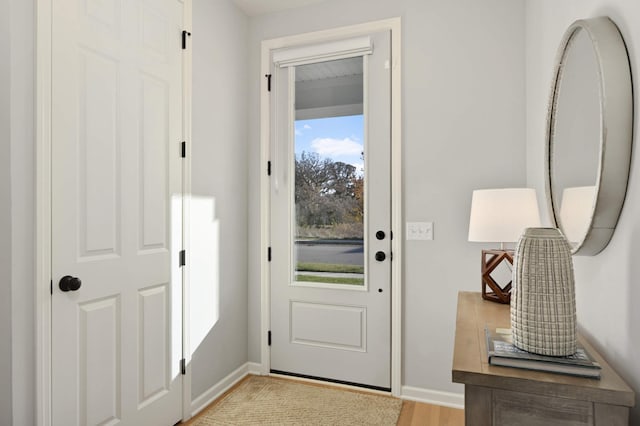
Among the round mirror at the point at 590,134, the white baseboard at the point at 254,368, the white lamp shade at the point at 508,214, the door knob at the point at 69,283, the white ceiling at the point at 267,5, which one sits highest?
the white ceiling at the point at 267,5

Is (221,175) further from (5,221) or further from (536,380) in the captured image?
(536,380)

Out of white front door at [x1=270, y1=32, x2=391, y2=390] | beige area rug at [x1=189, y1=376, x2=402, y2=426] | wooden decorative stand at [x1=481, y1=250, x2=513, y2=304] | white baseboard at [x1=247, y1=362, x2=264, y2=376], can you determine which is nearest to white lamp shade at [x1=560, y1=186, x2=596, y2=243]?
wooden decorative stand at [x1=481, y1=250, x2=513, y2=304]

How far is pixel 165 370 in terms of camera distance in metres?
2.18

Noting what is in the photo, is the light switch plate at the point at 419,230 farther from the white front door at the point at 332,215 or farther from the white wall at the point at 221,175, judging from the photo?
the white wall at the point at 221,175

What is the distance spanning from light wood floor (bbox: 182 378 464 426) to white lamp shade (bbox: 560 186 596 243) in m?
1.48

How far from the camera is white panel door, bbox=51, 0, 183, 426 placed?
1.61 metres

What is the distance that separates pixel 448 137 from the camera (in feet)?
8.15

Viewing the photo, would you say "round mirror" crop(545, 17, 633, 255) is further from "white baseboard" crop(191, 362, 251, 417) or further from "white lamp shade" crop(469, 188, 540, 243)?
"white baseboard" crop(191, 362, 251, 417)

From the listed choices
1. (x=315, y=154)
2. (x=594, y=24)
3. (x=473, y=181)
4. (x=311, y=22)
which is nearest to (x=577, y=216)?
(x=594, y=24)

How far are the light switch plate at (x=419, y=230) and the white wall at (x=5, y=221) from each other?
2.06 meters

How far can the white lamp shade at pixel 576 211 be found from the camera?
1137 mm

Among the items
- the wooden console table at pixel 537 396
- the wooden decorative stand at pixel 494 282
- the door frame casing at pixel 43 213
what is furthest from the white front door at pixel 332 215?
the wooden console table at pixel 537 396

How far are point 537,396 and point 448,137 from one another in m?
1.83

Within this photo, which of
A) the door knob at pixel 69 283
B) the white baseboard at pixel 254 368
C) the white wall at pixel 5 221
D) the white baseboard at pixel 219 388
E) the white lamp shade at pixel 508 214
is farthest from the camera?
the white baseboard at pixel 254 368
